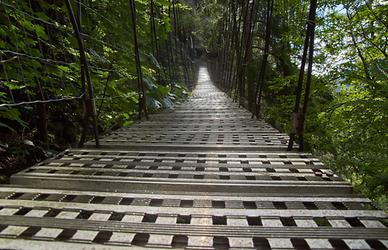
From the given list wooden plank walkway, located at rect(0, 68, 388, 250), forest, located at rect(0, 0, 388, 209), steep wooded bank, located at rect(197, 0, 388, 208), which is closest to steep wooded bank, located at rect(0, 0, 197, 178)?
forest, located at rect(0, 0, 388, 209)

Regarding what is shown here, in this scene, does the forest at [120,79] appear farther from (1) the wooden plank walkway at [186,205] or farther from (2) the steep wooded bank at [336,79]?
(1) the wooden plank walkway at [186,205]

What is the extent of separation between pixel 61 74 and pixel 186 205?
1106mm

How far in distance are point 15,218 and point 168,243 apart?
340 mm

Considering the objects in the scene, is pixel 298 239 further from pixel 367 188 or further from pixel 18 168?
pixel 18 168

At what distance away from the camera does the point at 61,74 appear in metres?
1.49

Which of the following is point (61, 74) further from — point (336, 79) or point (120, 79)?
point (336, 79)

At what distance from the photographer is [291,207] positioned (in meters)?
0.70

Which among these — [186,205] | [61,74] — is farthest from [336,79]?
[186,205]

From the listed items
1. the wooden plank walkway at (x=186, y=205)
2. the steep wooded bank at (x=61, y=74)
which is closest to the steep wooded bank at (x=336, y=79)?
the wooden plank walkway at (x=186, y=205)

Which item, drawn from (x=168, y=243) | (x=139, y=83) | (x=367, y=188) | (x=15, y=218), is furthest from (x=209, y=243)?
(x=139, y=83)

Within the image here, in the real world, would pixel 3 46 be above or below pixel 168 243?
above

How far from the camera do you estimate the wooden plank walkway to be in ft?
1.84

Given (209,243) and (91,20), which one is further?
(91,20)

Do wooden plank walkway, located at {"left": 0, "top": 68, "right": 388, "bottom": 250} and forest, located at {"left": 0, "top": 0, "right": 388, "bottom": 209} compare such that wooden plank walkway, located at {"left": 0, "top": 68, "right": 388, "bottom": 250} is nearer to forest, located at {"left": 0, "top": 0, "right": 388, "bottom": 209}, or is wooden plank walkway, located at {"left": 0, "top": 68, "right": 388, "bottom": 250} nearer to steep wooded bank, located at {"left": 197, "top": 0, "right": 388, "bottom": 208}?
forest, located at {"left": 0, "top": 0, "right": 388, "bottom": 209}
